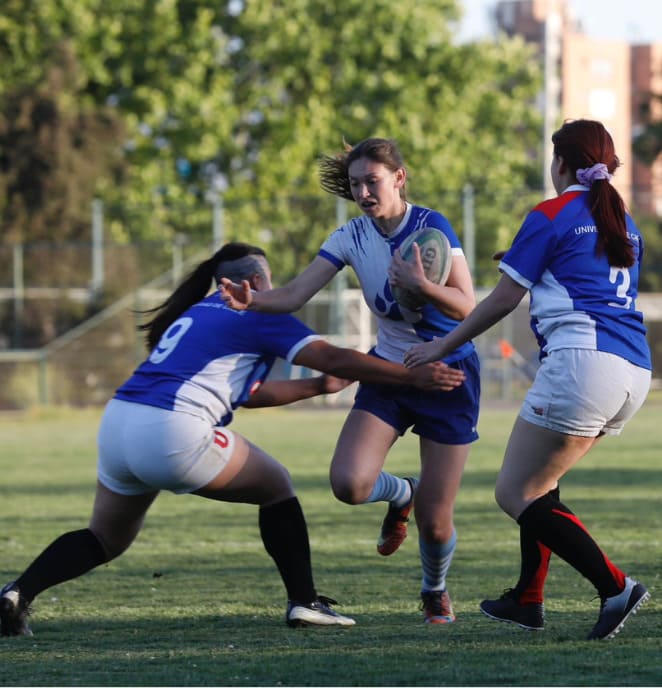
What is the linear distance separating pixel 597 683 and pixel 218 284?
2287 millimetres

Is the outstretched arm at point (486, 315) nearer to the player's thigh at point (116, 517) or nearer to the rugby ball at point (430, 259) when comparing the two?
the rugby ball at point (430, 259)

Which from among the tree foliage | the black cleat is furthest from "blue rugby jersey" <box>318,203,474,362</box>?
the tree foliage

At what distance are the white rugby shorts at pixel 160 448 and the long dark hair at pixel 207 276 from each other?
0.54 meters

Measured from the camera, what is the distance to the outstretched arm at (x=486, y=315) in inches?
223

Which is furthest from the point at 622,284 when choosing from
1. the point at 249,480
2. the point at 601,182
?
the point at 249,480

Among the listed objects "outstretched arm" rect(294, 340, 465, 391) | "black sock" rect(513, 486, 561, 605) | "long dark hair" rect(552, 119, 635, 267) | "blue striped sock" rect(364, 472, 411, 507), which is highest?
"long dark hair" rect(552, 119, 635, 267)

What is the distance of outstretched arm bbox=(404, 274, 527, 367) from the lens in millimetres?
5672

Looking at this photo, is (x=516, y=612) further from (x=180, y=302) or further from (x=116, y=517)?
(x=180, y=302)

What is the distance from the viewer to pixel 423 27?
46469mm

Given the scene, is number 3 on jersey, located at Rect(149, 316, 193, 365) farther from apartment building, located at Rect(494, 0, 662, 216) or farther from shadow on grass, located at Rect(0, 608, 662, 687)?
apartment building, located at Rect(494, 0, 662, 216)

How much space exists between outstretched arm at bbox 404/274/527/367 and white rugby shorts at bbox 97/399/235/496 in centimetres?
93

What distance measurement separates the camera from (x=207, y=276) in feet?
21.2

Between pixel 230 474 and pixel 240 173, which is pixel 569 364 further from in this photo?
pixel 240 173

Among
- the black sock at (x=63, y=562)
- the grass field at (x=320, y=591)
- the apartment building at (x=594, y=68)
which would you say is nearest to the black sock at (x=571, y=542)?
the grass field at (x=320, y=591)
